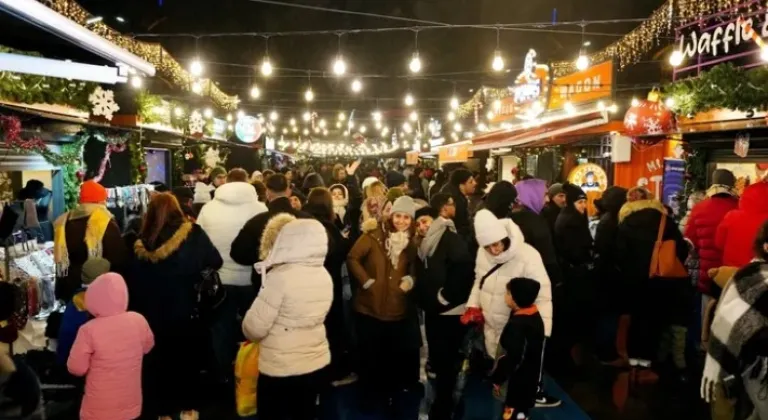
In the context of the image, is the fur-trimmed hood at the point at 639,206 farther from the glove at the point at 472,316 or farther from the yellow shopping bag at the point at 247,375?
the yellow shopping bag at the point at 247,375

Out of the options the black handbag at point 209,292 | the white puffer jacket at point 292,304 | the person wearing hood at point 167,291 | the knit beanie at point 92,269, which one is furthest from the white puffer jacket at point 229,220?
the white puffer jacket at point 292,304

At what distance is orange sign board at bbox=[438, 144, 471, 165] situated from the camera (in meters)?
19.2

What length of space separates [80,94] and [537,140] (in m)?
9.45

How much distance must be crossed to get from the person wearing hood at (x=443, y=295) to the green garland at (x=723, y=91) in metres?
6.29

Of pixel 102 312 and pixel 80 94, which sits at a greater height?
pixel 80 94

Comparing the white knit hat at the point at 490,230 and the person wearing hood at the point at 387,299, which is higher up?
the white knit hat at the point at 490,230

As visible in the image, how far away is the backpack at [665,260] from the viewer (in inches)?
246

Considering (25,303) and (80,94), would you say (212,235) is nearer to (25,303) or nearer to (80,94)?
(25,303)

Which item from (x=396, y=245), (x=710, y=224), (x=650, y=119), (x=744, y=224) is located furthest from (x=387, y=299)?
(x=650, y=119)

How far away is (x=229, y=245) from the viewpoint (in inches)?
222

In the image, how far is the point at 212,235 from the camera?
562 centimetres

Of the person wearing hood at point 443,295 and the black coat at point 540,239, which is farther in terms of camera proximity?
the black coat at point 540,239

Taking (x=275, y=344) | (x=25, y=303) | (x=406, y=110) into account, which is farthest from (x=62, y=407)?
(x=406, y=110)

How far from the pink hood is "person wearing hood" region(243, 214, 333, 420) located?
0.88 m
